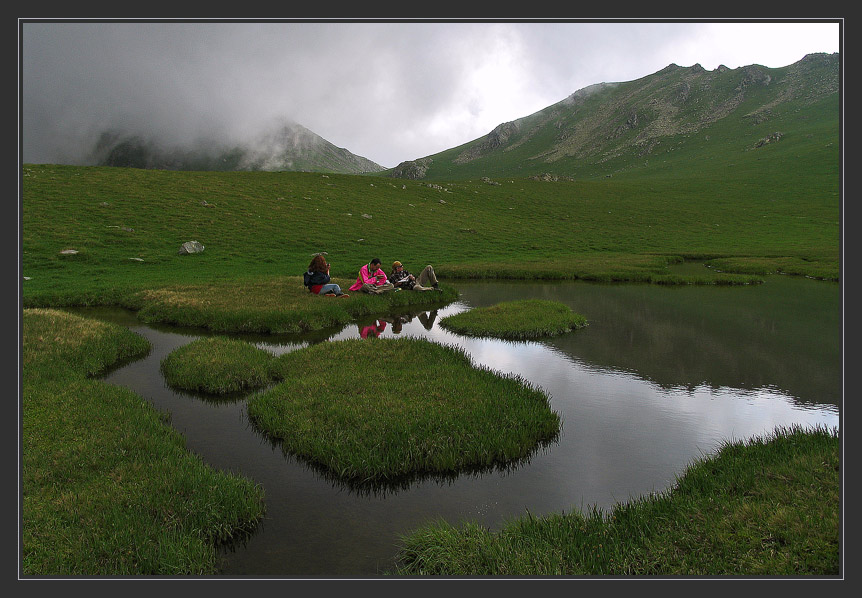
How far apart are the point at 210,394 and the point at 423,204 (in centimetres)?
6602

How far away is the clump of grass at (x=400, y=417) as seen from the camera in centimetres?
761

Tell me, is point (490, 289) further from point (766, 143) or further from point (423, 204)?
point (766, 143)

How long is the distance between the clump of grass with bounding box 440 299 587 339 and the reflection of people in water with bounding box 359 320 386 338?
2.91 meters

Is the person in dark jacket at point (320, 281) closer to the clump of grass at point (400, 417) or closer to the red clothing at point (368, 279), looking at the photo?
the red clothing at point (368, 279)

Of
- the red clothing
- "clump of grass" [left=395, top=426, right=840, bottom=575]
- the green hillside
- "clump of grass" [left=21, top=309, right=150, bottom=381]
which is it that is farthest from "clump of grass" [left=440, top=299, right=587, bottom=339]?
"clump of grass" [left=21, top=309, right=150, bottom=381]

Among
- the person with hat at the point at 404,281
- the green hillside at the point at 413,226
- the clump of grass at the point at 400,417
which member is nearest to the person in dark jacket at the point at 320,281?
the person with hat at the point at 404,281

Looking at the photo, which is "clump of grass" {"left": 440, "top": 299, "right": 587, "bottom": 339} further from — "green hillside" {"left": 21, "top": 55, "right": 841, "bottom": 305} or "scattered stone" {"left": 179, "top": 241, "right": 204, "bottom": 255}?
"scattered stone" {"left": 179, "top": 241, "right": 204, "bottom": 255}

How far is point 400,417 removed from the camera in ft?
28.9

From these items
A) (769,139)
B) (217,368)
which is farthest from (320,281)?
(769,139)

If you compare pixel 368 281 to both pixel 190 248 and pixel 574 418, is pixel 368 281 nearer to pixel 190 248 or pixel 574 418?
pixel 574 418

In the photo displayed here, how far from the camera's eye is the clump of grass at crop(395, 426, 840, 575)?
15.1 feet

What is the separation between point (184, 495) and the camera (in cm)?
615

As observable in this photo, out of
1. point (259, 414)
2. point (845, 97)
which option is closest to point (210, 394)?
point (259, 414)

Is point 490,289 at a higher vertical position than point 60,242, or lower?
lower
